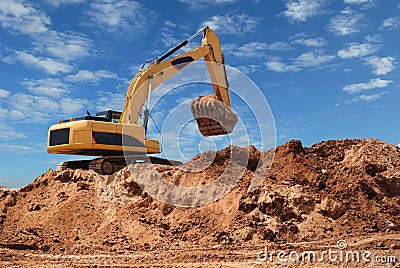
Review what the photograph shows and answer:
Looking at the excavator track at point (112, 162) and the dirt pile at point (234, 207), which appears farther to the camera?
the excavator track at point (112, 162)

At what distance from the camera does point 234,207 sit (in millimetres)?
10391

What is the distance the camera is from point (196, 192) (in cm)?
1134

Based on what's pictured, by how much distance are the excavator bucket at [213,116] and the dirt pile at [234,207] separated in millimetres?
1119

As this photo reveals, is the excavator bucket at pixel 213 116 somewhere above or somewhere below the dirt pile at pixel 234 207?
above

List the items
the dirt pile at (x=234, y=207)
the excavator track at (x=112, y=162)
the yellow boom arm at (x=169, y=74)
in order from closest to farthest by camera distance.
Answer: the dirt pile at (x=234, y=207) → the excavator track at (x=112, y=162) → the yellow boom arm at (x=169, y=74)

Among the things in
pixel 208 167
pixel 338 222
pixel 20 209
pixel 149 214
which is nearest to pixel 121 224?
pixel 149 214

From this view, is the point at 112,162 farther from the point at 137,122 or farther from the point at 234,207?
the point at 234,207

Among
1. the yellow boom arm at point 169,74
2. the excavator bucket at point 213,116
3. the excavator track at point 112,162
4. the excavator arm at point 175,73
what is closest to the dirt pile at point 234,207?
the excavator track at point 112,162

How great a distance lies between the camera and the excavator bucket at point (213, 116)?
13.7 meters

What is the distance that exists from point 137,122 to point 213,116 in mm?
2968

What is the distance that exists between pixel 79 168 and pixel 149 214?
529 centimetres

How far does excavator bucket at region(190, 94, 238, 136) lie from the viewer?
541 inches

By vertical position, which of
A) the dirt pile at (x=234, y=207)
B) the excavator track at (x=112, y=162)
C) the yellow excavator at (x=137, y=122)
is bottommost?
the dirt pile at (x=234, y=207)

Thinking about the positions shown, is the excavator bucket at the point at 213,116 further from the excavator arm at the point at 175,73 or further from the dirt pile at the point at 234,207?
the dirt pile at the point at 234,207
